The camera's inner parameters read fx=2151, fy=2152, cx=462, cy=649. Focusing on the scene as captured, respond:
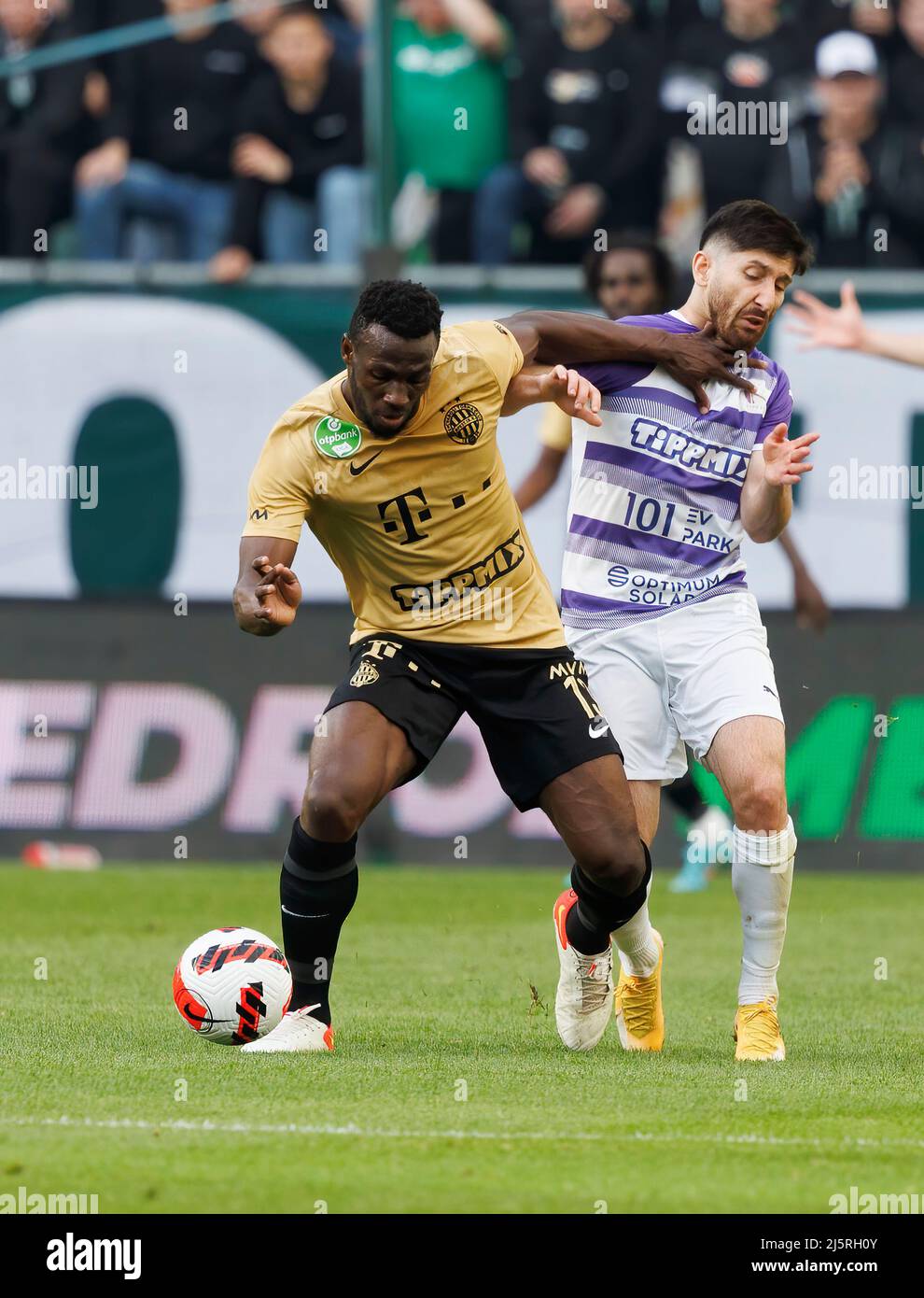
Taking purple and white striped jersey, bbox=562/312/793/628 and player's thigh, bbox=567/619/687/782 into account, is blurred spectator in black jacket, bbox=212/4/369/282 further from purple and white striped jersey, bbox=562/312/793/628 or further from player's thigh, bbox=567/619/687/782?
player's thigh, bbox=567/619/687/782

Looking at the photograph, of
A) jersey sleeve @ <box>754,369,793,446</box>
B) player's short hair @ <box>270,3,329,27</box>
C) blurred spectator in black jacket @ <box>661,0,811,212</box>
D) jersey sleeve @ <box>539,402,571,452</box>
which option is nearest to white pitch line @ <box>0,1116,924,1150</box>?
jersey sleeve @ <box>754,369,793,446</box>

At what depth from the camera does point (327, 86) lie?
14000 millimetres

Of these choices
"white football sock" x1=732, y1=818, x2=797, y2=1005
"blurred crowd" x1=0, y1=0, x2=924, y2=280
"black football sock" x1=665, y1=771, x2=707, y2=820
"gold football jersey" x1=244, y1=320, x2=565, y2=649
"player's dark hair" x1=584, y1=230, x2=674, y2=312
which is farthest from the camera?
"blurred crowd" x1=0, y1=0, x2=924, y2=280

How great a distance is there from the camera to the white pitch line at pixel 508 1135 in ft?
17.4

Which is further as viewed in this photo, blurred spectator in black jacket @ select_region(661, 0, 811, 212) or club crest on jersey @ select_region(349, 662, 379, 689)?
blurred spectator in black jacket @ select_region(661, 0, 811, 212)

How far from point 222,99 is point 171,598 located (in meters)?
3.36

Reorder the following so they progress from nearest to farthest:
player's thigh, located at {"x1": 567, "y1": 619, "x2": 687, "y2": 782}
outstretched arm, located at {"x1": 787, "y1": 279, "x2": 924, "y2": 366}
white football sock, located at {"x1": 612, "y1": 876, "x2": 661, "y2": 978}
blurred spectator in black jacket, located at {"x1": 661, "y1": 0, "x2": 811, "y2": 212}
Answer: white football sock, located at {"x1": 612, "y1": 876, "x2": 661, "y2": 978} < player's thigh, located at {"x1": 567, "y1": 619, "x2": 687, "y2": 782} < outstretched arm, located at {"x1": 787, "y1": 279, "x2": 924, "y2": 366} < blurred spectator in black jacket, located at {"x1": 661, "y1": 0, "x2": 811, "y2": 212}

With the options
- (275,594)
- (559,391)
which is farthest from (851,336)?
(275,594)

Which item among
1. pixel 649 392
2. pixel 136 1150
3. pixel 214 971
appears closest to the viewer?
pixel 136 1150

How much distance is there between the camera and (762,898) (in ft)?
22.6

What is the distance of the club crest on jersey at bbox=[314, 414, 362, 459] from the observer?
649 cm

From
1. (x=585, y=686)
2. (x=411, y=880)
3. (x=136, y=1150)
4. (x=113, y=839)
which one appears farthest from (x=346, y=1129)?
(x=113, y=839)

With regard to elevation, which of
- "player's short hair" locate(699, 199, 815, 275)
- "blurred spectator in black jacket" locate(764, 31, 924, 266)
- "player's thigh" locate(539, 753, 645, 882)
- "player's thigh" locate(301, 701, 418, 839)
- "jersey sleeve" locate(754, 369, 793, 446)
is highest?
"blurred spectator in black jacket" locate(764, 31, 924, 266)
